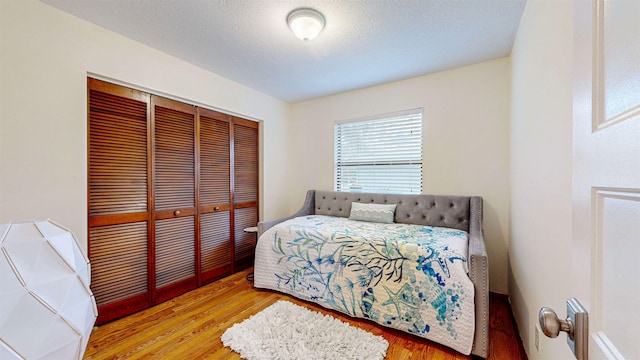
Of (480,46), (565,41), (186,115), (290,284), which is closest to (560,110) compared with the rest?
(565,41)

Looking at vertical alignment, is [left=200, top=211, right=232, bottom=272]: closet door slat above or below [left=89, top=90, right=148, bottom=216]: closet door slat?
below

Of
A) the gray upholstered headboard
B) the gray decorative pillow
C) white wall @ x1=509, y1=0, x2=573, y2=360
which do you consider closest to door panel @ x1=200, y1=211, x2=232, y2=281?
the gray upholstered headboard

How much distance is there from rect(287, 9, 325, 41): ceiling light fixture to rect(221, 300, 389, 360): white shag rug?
229 centimetres

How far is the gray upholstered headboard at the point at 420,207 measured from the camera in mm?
2619

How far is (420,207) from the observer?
2.84 meters

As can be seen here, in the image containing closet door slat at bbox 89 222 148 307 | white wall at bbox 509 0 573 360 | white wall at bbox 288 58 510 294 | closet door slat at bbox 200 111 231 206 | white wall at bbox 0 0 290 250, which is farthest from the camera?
closet door slat at bbox 200 111 231 206

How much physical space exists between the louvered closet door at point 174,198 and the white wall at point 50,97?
36cm

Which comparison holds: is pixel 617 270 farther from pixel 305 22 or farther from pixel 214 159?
pixel 214 159

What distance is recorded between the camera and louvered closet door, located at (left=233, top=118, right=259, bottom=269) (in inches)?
128

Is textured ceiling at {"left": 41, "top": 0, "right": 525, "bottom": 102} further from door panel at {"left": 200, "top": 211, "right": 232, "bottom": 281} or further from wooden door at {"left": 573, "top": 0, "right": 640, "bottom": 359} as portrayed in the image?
door panel at {"left": 200, "top": 211, "right": 232, "bottom": 281}

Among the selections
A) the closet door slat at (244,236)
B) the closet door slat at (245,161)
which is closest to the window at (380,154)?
the closet door slat at (245,161)

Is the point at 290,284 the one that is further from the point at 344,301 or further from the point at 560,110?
the point at 560,110

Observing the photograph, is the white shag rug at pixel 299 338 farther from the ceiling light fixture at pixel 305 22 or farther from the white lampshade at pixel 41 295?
the ceiling light fixture at pixel 305 22

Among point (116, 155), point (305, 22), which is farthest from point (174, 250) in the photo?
point (305, 22)
